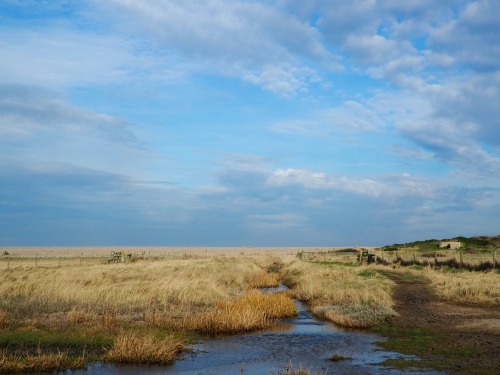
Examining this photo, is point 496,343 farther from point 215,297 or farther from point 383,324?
point 215,297

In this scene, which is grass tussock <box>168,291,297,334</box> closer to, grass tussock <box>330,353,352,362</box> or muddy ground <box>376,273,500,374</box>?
muddy ground <box>376,273,500,374</box>

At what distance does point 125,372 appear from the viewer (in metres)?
13.4

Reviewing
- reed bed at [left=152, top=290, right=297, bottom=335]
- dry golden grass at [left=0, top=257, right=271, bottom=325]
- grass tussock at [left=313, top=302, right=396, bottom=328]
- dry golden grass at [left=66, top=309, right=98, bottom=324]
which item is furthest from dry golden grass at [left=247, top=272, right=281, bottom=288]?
dry golden grass at [left=66, top=309, right=98, bottom=324]

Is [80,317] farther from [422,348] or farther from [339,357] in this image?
[422,348]

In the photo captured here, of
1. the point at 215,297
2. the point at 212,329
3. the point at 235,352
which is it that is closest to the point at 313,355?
the point at 235,352

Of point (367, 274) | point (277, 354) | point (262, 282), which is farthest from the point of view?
point (367, 274)

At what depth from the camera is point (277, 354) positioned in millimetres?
15836

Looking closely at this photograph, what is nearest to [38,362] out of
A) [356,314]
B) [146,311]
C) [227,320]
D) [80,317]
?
[80,317]

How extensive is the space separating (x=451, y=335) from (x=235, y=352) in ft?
25.9

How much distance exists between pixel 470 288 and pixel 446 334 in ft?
37.1

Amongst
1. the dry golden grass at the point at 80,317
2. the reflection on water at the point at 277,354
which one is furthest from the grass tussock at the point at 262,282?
the dry golden grass at the point at 80,317

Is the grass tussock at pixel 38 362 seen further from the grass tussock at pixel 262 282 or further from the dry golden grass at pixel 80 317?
the grass tussock at pixel 262 282

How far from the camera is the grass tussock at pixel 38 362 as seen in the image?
12.9m

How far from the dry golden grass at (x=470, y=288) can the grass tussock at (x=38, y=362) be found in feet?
67.6
